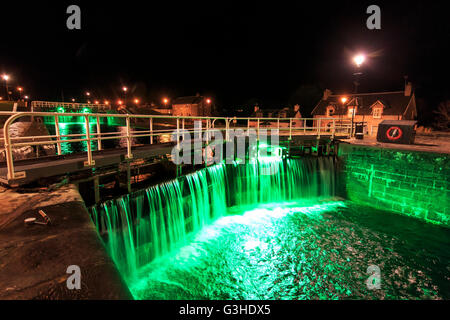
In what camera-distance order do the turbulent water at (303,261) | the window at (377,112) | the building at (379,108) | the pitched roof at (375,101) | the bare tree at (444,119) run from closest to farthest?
1. the turbulent water at (303,261)
2. the building at (379,108)
3. the bare tree at (444,119)
4. the pitched roof at (375,101)
5. the window at (377,112)

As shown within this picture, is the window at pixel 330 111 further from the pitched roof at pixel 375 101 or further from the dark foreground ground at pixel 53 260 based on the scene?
the dark foreground ground at pixel 53 260

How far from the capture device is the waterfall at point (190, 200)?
6.20 m

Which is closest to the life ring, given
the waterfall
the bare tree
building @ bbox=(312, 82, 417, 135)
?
the waterfall

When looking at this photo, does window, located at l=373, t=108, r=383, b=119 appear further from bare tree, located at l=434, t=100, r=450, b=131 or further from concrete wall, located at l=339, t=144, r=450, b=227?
concrete wall, located at l=339, t=144, r=450, b=227

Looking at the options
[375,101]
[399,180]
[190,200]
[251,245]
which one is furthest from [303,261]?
[375,101]

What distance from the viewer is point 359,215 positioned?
35.1 feet

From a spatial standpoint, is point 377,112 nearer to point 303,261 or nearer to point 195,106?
point 303,261

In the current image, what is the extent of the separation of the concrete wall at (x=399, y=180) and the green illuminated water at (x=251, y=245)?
0.71 m

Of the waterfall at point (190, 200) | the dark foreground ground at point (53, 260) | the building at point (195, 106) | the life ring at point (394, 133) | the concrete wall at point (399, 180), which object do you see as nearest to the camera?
the dark foreground ground at point (53, 260)

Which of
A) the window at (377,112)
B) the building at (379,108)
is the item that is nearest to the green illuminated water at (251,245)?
the building at (379,108)

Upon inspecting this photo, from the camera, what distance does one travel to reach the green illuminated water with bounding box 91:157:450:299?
6043 millimetres

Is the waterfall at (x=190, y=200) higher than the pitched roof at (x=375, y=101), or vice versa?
the pitched roof at (x=375, y=101)

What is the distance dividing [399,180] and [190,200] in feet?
31.8

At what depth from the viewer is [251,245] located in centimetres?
799
